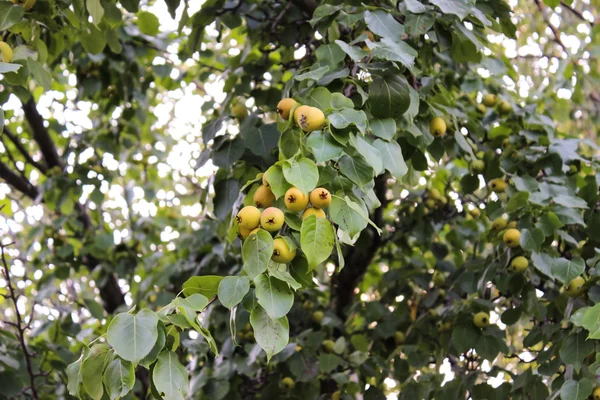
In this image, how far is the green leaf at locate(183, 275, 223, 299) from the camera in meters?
1.29

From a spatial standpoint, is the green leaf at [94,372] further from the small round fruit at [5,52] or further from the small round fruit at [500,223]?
the small round fruit at [500,223]

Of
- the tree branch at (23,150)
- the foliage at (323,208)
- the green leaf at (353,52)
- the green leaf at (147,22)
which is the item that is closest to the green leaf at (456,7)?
the foliage at (323,208)

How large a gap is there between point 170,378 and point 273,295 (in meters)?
0.22

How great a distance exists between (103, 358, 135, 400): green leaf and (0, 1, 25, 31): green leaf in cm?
88

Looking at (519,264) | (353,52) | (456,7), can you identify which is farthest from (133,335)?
(519,264)

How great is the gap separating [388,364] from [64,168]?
1.73 m

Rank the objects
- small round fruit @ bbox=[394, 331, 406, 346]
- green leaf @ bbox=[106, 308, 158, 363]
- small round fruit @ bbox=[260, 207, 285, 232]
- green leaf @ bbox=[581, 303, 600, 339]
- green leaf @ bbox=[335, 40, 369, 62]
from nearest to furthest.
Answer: green leaf @ bbox=[106, 308, 158, 363], small round fruit @ bbox=[260, 207, 285, 232], green leaf @ bbox=[581, 303, 600, 339], green leaf @ bbox=[335, 40, 369, 62], small round fruit @ bbox=[394, 331, 406, 346]

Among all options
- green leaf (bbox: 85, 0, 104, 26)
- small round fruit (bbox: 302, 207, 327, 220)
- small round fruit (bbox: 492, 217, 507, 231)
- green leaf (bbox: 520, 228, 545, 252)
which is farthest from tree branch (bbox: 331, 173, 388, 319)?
small round fruit (bbox: 302, 207, 327, 220)

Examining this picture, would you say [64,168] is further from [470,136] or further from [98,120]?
[470,136]

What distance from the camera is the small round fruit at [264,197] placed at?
1339 millimetres

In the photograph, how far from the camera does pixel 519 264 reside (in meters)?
1.93

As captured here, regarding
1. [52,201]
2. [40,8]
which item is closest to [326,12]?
[40,8]

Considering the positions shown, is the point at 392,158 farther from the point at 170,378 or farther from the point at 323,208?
the point at 170,378

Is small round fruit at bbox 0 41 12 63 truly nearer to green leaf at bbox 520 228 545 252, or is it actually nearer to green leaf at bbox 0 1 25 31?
green leaf at bbox 0 1 25 31
